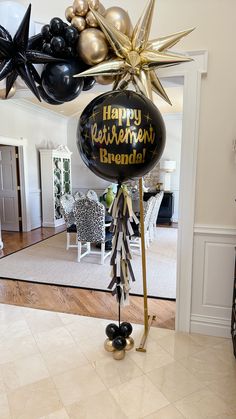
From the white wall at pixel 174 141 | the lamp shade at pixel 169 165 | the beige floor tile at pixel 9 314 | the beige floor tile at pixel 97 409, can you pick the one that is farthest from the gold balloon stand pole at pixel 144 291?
the lamp shade at pixel 169 165

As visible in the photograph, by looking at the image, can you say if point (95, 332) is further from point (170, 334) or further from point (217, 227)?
point (217, 227)

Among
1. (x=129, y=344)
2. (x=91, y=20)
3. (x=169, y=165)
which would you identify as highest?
(x=91, y=20)

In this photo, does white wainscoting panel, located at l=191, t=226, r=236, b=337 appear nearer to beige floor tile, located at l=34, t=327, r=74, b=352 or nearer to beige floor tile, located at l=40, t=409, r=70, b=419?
beige floor tile, located at l=34, t=327, r=74, b=352

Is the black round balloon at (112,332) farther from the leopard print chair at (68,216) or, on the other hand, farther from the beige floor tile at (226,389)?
the leopard print chair at (68,216)

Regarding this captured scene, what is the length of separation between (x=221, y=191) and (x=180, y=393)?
145cm

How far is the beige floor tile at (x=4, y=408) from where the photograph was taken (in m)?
1.56

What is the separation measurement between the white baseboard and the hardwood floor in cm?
22

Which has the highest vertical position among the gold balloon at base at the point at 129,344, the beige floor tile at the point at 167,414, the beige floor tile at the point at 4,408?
the gold balloon at base at the point at 129,344

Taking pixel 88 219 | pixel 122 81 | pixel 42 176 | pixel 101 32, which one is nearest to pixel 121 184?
pixel 122 81

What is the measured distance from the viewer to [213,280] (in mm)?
2271

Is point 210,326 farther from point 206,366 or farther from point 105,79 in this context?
point 105,79

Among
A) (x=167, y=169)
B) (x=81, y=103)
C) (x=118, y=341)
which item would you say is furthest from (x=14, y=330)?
(x=167, y=169)

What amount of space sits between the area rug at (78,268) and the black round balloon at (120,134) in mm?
2016

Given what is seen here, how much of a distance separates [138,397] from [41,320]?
1.18m
